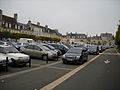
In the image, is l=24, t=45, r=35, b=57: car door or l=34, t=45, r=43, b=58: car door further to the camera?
l=24, t=45, r=35, b=57: car door

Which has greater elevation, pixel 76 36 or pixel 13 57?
pixel 76 36

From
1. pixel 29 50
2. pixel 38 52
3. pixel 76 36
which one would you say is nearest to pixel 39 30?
pixel 76 36

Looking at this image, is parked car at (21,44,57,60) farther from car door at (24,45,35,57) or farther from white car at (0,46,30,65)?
white car at (0,46,30,65)

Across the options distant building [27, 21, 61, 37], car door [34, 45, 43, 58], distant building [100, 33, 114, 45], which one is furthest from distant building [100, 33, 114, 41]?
car door [34, 45, 43, 58]

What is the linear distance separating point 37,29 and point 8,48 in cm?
8060

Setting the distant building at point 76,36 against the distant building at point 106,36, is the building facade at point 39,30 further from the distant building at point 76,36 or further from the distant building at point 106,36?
the distant building at point 106,36

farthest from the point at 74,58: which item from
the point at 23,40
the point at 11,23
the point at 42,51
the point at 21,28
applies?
the point at 21,28

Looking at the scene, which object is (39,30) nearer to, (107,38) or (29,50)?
(29,50)

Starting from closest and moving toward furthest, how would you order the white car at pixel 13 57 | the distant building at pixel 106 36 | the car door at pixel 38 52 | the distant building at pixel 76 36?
the white car at pixel 13 57, the car door at pixel 38 52, the distant building at pixel 76 36, the distant building at pixel 106 36

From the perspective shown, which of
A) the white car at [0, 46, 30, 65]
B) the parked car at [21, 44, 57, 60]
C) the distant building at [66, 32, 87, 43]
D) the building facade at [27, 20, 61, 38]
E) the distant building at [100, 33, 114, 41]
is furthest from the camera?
the distant building at [100, 33, 114, 41]

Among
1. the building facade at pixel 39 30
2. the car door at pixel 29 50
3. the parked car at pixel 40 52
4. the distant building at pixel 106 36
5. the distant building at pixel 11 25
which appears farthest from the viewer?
the distant building at pixel 106 36

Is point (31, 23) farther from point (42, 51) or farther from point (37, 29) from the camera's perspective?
point (42, 51)

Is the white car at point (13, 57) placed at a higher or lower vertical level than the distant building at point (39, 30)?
lower

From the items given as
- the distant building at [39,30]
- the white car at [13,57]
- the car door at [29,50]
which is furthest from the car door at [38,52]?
the distant building at [39,30]
